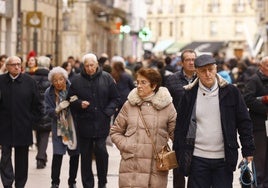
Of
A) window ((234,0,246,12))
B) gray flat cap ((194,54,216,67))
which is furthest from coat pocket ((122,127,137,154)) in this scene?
window ((234,0,246,12))

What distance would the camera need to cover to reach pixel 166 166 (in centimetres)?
1049

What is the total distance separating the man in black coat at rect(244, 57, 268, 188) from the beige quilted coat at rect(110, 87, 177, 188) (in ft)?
9.49

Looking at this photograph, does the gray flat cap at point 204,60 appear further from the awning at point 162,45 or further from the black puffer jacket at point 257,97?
the awning at point 162,45

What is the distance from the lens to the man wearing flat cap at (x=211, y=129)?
9.67 m

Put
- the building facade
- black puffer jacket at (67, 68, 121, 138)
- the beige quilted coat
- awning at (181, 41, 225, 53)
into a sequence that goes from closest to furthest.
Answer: the beige quilted coat < black puffer jacket at (67, 68, 121, 138) < awning at (181, 41, 225, 53) < the building facade

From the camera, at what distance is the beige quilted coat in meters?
10.6

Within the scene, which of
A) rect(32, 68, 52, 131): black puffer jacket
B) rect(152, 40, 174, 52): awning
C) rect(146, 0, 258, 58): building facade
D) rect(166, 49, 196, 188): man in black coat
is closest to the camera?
rect(166, 49, 196, 188): man in black coat

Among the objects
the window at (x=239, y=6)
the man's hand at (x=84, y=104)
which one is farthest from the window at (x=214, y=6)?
the man's hand at (x=84, y=104)

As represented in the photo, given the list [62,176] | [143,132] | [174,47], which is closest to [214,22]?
[174,47]

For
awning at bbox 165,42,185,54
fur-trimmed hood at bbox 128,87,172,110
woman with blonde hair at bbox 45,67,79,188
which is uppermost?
awning at bbox 165,42,185,54

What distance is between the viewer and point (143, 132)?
34.9 feet

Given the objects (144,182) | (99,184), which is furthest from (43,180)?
(144,182)

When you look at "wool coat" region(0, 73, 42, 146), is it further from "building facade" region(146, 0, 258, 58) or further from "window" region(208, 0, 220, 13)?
"window" region(208, 0, 220, 13)

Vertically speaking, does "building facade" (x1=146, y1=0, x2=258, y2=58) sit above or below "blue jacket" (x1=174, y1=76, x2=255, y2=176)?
above
